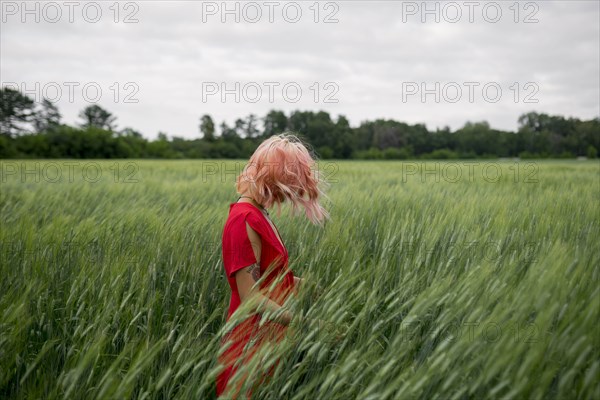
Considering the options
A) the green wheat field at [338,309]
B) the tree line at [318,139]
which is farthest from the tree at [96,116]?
the green wheat field at [338,309]

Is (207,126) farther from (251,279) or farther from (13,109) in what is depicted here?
(251,279)

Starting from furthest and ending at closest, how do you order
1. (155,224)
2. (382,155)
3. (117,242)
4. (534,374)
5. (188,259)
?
(382,155) < (155,224) < (117,242) < (188,259) < (534,374)

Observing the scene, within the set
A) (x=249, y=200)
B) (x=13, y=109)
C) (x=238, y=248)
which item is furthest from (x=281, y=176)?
(x=13, y=109)

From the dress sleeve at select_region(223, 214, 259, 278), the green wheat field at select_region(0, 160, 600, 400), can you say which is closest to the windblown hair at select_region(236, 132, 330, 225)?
the dress sleeve at select_region(223, 214, 259, 278)

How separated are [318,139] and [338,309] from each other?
4649cm

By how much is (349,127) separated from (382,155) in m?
6.80

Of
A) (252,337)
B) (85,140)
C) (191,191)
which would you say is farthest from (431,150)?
(252,337)

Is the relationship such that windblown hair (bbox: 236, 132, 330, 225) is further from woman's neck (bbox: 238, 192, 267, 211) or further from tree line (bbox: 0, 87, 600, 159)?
tree line (bbox: 0, 87, 600, 159)

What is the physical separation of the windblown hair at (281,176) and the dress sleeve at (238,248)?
5.5 inches

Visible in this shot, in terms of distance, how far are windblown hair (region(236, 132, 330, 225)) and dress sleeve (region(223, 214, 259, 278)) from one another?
0.46ft

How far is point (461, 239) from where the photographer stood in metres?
1.86

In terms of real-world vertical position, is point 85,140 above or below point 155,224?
above

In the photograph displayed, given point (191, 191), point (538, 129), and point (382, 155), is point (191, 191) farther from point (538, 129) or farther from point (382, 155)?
point (538, 129)

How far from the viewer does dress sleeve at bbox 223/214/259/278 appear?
54.9 inches
